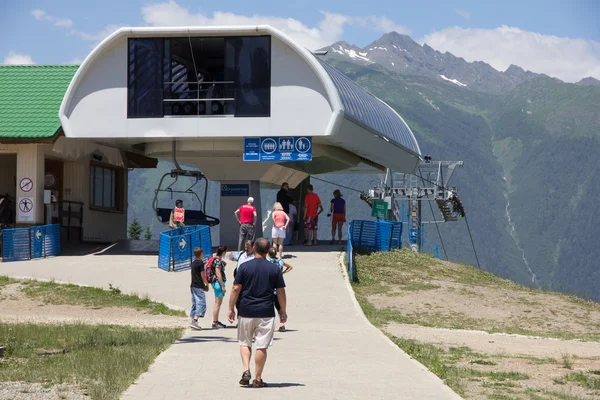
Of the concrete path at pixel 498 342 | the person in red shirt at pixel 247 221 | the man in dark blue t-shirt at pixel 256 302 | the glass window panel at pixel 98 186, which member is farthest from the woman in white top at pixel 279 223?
the man in dark blue t-shirt at pixel 256 302

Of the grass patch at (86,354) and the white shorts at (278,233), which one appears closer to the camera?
the grass patch at (86,354)

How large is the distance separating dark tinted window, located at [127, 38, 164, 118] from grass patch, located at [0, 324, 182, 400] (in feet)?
47.5

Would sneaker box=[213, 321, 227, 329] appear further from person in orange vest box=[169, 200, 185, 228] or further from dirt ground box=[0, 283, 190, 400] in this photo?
person in orange vest box=[169, 200, 185, 228]

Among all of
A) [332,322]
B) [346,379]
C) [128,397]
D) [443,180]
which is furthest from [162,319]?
[443,180]

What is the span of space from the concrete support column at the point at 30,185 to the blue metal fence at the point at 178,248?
5.77 meters

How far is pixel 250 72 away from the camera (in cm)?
3244

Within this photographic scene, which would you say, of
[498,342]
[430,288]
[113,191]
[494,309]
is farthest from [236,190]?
[498,342]

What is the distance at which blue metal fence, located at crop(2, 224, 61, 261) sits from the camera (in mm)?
31125

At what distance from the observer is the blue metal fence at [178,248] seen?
2833 cm

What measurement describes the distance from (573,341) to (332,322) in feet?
15.6

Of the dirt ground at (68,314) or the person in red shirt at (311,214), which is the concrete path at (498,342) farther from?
the person in red shirt at (311,214)

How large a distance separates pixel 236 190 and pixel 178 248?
694cm

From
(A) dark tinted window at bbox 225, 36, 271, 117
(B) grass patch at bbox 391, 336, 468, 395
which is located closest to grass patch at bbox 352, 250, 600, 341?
(B) grass patch at bbox 391, 336, 468, 395

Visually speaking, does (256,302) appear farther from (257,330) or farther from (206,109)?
(206,109)
